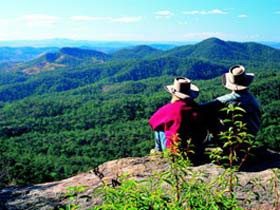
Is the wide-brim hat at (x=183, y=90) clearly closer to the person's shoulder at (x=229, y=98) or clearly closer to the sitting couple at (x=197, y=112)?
the sitting couple at (x=197, y=112)

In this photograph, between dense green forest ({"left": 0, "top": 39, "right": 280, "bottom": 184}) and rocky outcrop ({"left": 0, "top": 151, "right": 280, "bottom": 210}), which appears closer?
rocky outcrop ({"left": 0, "top": 151, "right": 280, "bottom": 210})

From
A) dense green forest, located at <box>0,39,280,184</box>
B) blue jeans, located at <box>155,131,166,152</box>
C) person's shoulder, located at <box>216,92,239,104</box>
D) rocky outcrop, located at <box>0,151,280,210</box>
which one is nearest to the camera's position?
rocky outcrop, located at <box>0,151,280,210</box>

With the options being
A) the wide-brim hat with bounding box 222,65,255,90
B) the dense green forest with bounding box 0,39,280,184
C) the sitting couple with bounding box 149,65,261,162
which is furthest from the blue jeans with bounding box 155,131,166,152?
the dense green forest with bounding box 0,39,280,184

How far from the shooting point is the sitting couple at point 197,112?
16.8 ft

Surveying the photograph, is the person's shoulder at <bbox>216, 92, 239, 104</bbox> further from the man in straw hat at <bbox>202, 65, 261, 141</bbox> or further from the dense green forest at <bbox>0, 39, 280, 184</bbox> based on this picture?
the dense green forest at <bbox>0, 39, 280, 184</bbox>

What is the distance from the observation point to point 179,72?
579 ft

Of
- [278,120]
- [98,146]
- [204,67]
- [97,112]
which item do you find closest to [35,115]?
[97,112]

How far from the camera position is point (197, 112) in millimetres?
5203

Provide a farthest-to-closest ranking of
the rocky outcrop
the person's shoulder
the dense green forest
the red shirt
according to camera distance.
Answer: the dense green forest < the person's shoulder < the red shirt < the rocky outcrop

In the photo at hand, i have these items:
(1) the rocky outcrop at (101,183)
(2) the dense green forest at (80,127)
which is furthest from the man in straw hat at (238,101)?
(2) the dense green forest at (80,127)

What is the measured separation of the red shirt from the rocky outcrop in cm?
43

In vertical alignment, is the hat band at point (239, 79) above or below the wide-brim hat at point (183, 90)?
above

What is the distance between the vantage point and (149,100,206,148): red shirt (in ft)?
16.7

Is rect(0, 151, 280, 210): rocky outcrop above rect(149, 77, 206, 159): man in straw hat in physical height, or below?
below
